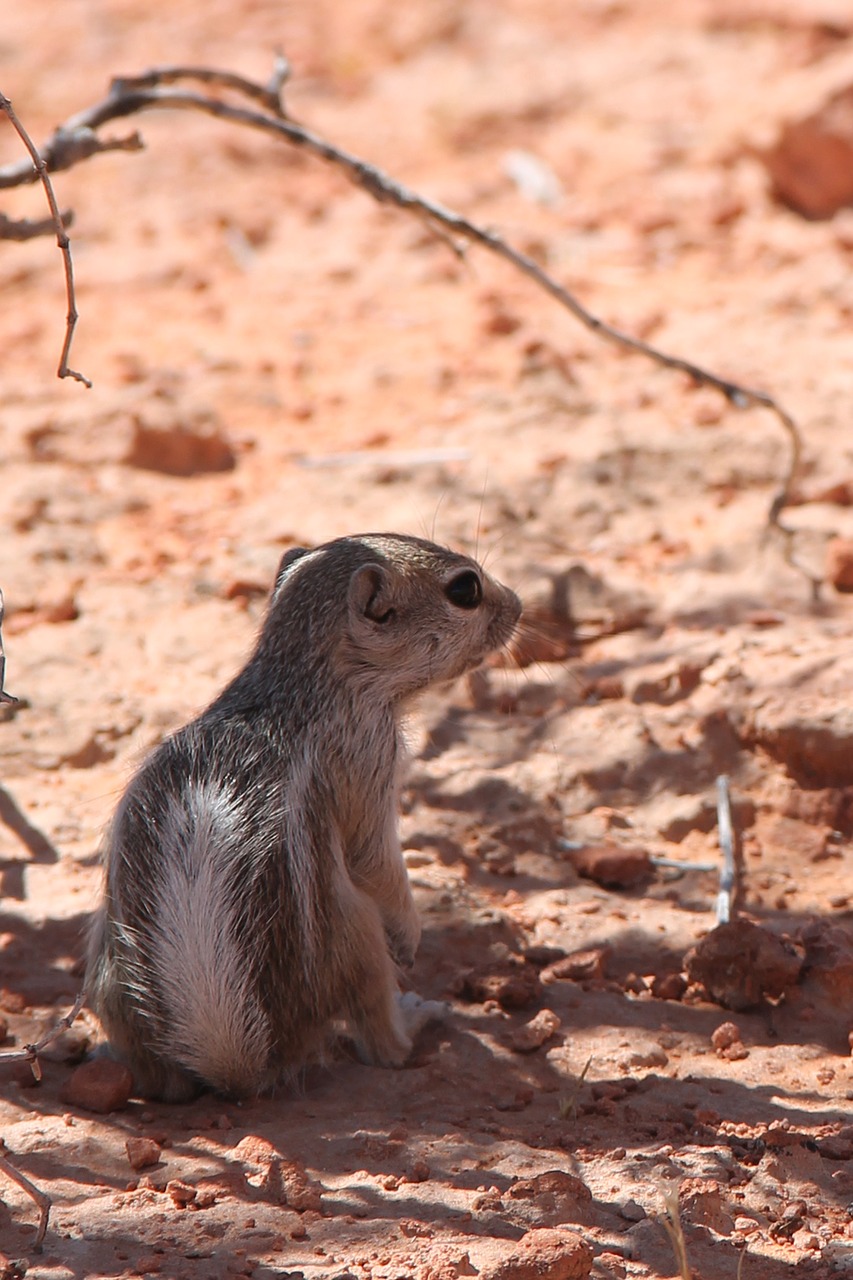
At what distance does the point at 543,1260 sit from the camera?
111 inches

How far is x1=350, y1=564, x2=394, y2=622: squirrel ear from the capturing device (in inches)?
168

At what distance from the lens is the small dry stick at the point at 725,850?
4.40 meters

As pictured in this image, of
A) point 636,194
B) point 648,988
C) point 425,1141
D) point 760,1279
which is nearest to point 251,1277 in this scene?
point 425,1141

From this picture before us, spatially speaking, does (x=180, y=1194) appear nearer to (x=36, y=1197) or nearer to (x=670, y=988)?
(x=36, y=1197)

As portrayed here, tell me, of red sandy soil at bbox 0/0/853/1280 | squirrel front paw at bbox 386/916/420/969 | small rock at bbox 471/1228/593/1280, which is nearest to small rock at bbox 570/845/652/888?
red sandy soil at bbox 0/0/853/1280

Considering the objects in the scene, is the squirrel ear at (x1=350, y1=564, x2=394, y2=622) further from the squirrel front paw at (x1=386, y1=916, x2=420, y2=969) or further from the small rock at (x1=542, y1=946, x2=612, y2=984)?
the small rock at (x1=542, y1=946, x2=612, y2=984)

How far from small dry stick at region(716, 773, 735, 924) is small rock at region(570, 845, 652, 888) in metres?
0.25

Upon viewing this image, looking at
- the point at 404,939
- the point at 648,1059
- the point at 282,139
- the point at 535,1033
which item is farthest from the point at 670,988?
the point at 282,139

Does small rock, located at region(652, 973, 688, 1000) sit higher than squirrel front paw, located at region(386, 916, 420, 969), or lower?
lower

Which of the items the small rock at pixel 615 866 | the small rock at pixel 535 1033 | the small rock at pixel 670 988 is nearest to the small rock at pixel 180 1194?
the small rock at pixel 535 1033

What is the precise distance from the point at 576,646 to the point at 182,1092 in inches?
98.7

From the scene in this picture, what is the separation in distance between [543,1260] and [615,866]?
1.92 m

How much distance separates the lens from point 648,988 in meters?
4.23

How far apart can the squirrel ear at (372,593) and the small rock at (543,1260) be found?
1.92 meters
